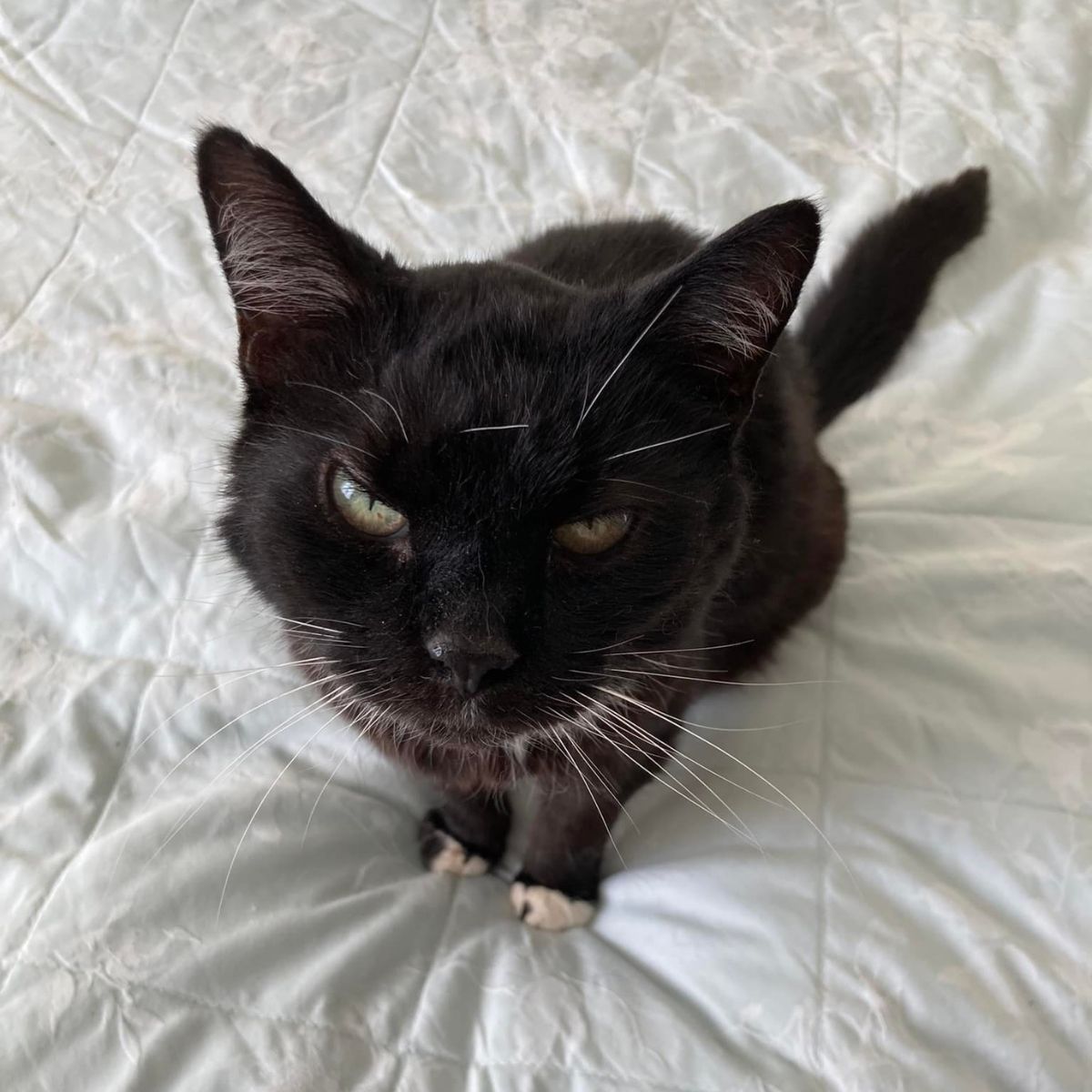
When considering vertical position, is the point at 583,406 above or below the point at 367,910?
above

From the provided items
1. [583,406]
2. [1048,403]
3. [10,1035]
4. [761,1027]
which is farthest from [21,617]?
[1048,403]

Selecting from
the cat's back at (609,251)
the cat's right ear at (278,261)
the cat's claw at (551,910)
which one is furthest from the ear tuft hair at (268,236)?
the cat's claw at (551,910)

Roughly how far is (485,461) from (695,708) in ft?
2.02

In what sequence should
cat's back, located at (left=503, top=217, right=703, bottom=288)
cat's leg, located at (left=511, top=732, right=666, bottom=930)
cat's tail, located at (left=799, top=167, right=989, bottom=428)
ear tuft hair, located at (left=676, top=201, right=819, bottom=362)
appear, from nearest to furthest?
ear tuft hair, located at (left=676, top=201, right=819, bottom=362), cat's leg, located at (left=511, top=732, right=666, bottom=930), cat's back, located at (left=503, top=217, right=703, bottom=288), cat's tail, located at (left=799, top=167, right=989, bottom=428)

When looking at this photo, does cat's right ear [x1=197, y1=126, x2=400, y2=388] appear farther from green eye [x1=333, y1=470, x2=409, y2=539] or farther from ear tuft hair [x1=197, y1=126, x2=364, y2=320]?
green eye [x1=333, y1=470, x2=409, y2=539]

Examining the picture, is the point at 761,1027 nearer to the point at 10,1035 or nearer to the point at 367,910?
the point at 367,910

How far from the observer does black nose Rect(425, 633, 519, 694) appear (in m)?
0.72

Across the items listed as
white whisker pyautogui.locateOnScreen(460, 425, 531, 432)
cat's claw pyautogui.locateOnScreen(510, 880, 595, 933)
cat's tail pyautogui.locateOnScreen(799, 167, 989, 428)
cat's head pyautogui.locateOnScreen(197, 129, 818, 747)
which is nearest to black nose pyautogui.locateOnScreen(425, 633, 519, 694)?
cat's head pyautogui.locateOnScreen(197, 129, 818, 747)

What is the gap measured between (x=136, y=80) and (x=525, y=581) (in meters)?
1.38

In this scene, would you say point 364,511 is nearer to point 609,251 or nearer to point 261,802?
point 261,802

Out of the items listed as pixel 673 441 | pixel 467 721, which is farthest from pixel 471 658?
pixel 673 441

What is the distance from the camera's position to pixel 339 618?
777 millimetres

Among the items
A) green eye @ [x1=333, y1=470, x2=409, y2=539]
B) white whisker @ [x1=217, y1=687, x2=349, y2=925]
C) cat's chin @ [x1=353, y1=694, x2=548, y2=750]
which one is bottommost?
white whisker @ [x1=217, y1=687, x2=349, y2=925]

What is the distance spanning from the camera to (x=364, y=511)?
2.49 feet
